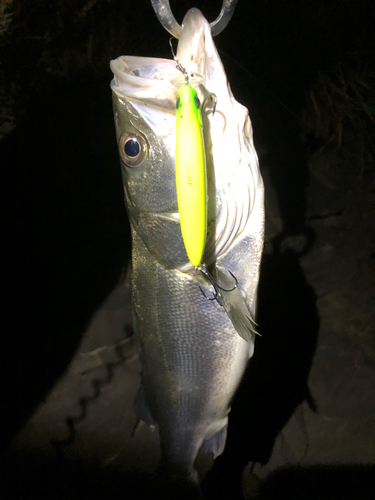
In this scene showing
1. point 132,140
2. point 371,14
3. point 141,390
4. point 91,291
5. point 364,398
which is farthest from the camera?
point 91,291

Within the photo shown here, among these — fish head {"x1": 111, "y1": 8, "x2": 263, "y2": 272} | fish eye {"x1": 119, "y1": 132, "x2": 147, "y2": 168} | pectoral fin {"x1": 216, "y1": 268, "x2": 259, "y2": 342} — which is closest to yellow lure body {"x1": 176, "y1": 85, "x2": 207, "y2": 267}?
fish head {"x1": 111, "y1": 8, "x2": 263, "y2": 272}

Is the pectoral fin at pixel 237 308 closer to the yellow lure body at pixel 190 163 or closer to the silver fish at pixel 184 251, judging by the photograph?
the silver fish at pixel 184 251

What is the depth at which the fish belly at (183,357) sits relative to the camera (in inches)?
35.9

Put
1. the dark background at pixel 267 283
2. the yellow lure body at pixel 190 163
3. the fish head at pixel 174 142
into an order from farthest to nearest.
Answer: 1. the dark background at pixel 267 283
2. the fish head at pixel 174 142
3. the yellow lure body at pixel 190 163

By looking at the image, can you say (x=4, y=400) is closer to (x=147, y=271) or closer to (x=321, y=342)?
(x=147, y=271)

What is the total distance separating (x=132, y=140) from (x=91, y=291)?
59.1 inches

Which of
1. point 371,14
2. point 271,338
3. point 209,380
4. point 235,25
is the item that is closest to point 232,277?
point 209,380

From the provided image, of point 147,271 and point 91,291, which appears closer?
point 147,271

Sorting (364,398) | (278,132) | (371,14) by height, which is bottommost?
(364,398)

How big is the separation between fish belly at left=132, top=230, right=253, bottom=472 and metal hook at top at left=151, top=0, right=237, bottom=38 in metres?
0.53

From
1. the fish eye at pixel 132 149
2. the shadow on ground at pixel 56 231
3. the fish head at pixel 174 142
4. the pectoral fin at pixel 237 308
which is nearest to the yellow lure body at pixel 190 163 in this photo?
the fish head at pixel 174 142

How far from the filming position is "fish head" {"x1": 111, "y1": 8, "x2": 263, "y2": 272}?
60cm

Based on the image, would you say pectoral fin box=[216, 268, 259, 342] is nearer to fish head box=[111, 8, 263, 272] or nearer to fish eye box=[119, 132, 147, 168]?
fish head box=[111, 8, 263, 272]

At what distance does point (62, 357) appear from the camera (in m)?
2.00
